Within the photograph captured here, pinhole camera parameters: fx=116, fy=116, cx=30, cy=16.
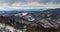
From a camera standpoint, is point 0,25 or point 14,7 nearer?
point 0,25

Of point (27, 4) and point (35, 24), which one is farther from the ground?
point (27, 4)

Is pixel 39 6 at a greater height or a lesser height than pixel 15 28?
greater

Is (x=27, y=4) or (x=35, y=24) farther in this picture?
(x=27, y=4)

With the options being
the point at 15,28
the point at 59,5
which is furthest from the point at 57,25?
the point at 15,28

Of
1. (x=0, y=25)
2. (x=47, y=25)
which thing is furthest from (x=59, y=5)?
(x=0, y=25)

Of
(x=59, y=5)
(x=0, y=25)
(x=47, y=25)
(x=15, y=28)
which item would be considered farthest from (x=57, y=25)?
(x=0, y=25)

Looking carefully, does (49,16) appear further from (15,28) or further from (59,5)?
(15,28)

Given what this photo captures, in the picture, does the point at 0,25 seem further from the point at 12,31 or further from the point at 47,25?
the point at 47,25

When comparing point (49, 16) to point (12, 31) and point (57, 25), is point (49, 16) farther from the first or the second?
point (12, 31)
